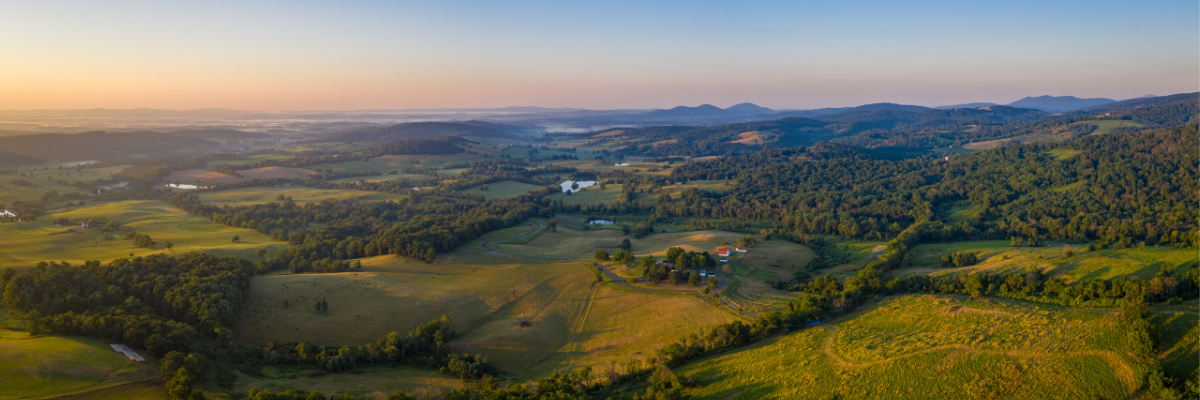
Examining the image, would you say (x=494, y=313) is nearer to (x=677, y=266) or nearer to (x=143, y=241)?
(x=677, y=266)

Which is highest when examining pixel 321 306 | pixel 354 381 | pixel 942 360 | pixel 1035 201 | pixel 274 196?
pixel 1035 201

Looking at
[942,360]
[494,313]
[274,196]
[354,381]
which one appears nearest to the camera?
[942,360]

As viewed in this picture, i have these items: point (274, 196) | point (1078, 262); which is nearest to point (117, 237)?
point (274, 196)

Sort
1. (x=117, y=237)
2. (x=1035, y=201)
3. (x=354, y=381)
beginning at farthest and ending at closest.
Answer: (x=1035, y=201) < (x=117, y=237) < (x=354, y=381)

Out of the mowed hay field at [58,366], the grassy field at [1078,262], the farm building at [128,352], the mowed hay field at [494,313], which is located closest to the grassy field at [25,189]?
the mowed hay field at [494,313]

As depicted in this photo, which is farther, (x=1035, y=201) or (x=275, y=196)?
(x=275, y=196)

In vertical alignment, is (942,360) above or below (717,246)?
above

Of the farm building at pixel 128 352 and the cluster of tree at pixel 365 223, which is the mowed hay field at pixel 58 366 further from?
the cluster of tree at pixel 365 223

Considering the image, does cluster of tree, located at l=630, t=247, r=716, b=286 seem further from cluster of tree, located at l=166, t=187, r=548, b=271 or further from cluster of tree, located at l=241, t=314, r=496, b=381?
cluster of tree, located at l=166, t=187, r=548, b=271
